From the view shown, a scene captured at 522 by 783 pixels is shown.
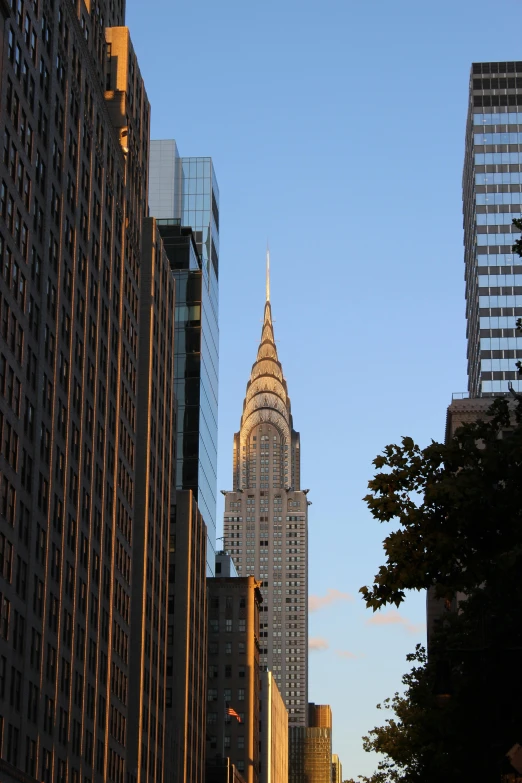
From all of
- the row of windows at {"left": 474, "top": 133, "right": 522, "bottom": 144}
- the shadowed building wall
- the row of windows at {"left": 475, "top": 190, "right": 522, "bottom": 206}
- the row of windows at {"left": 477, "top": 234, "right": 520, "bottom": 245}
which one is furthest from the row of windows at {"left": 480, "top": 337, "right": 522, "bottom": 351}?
the shadowed building wall

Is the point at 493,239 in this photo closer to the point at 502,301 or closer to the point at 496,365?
the point at 502,301

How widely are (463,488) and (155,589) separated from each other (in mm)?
96413

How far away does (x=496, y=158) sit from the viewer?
6678 inches

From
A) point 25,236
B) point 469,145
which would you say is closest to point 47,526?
point 25,236

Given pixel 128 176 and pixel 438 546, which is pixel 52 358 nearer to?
pixel 128 176

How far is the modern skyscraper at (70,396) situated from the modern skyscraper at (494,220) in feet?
183

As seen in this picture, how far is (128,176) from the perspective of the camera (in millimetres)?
115500

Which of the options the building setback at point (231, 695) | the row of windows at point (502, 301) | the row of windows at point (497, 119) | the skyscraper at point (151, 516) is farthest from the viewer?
the building setback at point (231, 695)

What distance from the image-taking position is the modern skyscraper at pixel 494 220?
160875 mm

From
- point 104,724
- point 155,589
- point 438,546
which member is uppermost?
point 155,589

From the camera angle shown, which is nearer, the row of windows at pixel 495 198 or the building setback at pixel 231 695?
the row of windows at pixel 495 198

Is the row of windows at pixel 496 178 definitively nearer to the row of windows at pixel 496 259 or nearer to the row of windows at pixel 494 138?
the row of windows at pixel 494 138

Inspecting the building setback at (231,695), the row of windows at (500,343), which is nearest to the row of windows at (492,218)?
the row of windows at (500,343)

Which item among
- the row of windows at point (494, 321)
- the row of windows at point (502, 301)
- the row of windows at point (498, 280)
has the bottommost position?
the row of windows at point (494, 321)
